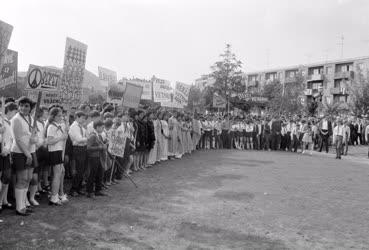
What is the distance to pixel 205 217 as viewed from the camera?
7762 mm

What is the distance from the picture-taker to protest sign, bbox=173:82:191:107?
20266 millimetres

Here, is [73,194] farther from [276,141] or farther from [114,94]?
[276,141]

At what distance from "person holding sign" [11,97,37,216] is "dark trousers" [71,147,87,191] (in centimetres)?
161

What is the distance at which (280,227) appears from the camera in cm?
729

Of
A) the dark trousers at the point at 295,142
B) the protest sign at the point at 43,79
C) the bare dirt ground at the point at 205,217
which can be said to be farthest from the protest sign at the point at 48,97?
the dark trousers at the point at 295,142

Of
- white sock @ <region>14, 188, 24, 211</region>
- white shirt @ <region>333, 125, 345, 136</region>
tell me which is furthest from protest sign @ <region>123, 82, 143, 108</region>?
white shirt @ <region>333, 125, 345, 136</region>

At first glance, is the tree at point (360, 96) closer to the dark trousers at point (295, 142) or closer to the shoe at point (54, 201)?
the dark trousers at point (295, 142)

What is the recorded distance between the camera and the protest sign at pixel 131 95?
1375 centimetres

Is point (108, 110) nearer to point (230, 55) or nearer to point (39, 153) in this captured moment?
point (39, 153)

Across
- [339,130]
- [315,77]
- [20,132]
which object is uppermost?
[315,77]

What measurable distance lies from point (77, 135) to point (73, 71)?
2.01m

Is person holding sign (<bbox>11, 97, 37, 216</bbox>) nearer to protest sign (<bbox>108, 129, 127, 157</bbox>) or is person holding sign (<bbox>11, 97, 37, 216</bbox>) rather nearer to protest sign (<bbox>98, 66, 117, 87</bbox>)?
protest sign (<bbox>108, 129, 127, 157</bbox>)

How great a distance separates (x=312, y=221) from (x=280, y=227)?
89cm

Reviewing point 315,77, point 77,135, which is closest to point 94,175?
point 77,135
